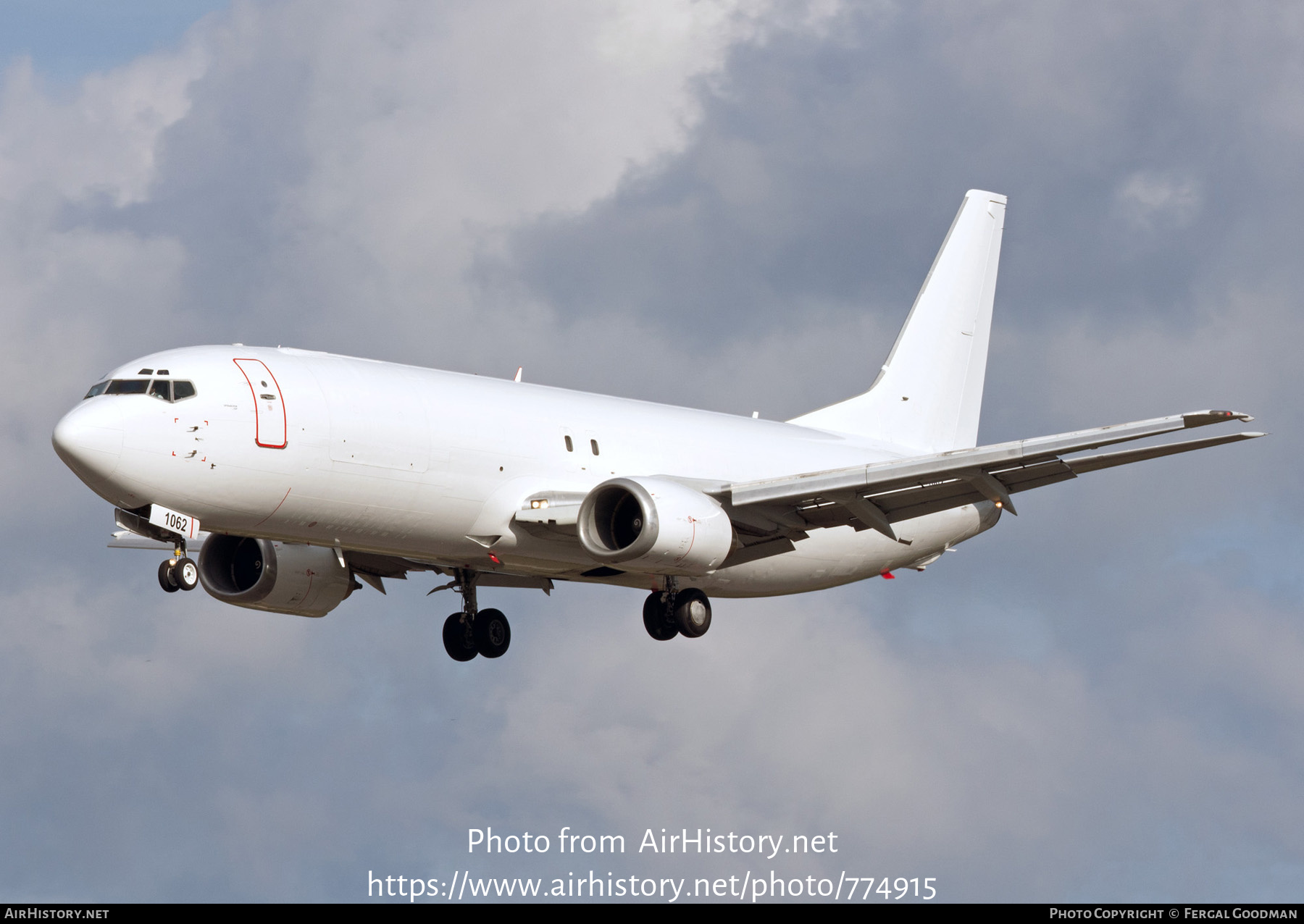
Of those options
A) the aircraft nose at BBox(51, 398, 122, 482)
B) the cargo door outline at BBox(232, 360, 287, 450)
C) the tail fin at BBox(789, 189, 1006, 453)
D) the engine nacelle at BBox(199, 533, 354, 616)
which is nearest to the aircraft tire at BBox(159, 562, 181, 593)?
the aircraft nose at BBox(51, 398, 122, 482)

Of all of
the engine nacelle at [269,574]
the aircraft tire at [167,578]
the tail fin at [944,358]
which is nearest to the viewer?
the aircraft tire at [167,578]

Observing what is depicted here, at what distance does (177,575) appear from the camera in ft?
97.9

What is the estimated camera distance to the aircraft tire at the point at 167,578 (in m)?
29.7

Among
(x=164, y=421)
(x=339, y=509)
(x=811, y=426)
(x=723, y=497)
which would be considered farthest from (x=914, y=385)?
(x=164, y=421)

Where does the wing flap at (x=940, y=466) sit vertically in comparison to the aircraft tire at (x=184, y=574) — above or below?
above

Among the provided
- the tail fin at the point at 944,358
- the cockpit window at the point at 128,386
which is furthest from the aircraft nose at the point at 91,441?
the tail fin at the point at 944,358

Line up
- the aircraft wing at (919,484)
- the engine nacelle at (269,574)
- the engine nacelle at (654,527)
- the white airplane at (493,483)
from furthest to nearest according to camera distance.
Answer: the engine nacelle at (269,574) < the engine nacelle at (654,527) < the aircraft wing at (919,484) < the white airplane at (493,483)

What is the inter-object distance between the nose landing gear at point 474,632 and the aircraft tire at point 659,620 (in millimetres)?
4814

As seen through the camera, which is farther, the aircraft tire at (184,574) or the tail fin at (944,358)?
the tail fin at (944,358)

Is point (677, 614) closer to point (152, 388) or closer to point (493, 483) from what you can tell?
point (493, 483)

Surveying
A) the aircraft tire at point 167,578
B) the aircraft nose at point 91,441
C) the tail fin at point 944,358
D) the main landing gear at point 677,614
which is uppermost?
the tail fin at point 944,358

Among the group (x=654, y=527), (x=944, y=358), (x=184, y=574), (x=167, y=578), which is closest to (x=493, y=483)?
(x=654, y=527)

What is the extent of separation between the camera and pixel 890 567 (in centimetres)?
4250

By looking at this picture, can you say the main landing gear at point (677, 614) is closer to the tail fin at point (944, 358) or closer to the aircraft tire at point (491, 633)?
the aircraft tire at point (491, 633)
